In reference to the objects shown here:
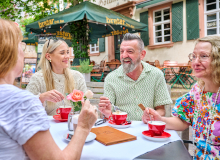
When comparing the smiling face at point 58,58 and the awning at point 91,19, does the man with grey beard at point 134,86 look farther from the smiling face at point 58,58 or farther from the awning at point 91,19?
the awning at point 91,19

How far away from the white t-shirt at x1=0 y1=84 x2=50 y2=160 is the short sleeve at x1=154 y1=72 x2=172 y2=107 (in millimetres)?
1694

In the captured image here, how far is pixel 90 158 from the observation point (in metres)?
1.05

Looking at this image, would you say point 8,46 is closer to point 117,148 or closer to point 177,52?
point 117,148

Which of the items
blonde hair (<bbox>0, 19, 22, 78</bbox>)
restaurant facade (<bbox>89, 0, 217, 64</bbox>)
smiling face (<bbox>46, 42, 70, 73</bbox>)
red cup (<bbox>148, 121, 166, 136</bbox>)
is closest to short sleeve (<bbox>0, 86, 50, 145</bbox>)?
blonde hair (<bbox>0, 19, 22, 78</bbox>)

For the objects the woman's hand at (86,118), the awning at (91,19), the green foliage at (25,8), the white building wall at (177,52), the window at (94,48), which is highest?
the green foliage at (25,8)

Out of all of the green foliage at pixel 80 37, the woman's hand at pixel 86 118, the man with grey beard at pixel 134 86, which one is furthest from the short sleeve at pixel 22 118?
the green foliage at pixel 80 37

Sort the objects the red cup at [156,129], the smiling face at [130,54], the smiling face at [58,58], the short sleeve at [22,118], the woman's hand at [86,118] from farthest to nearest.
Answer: the smiling face at [58,58]
the smiling face at [130,54]
the red cup at [156,129]
the woman's hand at [86,118]
the short sleeve at [22,118]

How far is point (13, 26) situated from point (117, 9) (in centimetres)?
1101

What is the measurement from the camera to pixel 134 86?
231 centimetres

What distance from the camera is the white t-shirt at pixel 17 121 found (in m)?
0.77

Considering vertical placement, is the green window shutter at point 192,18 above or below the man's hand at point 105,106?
above

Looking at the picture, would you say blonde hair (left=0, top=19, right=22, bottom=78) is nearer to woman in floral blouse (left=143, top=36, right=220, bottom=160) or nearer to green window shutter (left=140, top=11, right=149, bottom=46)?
woman in floral blouse (left=143, top=36, right=220, bottom=160)

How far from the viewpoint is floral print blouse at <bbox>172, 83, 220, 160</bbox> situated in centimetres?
146

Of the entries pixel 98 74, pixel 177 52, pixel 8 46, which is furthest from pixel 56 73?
pixel 177 52
